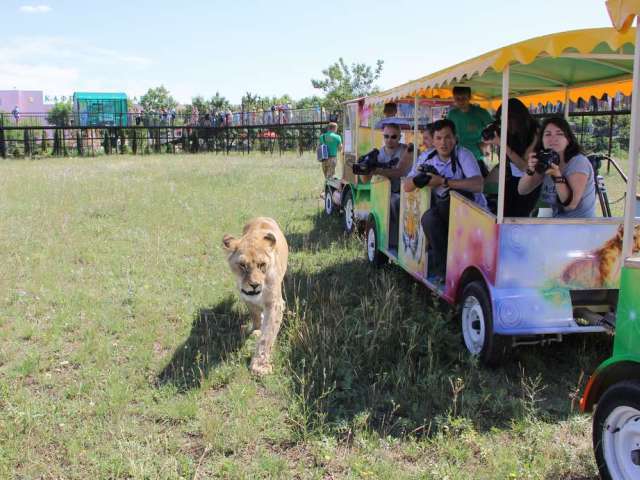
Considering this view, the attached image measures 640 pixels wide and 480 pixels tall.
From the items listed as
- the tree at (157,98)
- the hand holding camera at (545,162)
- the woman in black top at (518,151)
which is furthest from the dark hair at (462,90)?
the tree at (157,98)

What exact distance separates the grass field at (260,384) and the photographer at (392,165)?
2.47ft

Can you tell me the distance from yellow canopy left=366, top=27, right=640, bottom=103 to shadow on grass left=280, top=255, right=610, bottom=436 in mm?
2071

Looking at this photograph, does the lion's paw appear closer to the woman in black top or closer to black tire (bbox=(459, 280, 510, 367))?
black tire (bbox=(459, 280, 510, 367))

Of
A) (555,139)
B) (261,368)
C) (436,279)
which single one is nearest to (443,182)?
(436,279)

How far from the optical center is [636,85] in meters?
2.72

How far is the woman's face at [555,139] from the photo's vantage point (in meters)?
4.84

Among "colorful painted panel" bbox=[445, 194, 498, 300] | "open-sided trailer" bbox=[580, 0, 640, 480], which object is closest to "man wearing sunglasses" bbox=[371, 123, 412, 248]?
"colorful painted panel" bbox=[445, 194, 498, 300]

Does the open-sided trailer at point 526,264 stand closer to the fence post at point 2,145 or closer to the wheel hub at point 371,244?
the wheel hub at point 371,244

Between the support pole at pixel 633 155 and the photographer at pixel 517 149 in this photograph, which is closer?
the support pole at pixel 633 155

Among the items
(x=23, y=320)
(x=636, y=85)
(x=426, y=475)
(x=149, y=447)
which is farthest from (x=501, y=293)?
(x=23, y=320)

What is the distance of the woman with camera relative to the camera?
4492mm

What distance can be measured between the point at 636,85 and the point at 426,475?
227 centimetres

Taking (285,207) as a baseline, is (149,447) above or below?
below

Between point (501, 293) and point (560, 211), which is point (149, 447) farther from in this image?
point (560, 211)
